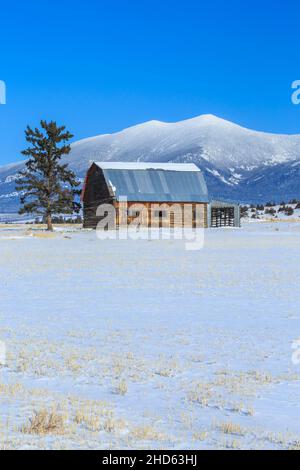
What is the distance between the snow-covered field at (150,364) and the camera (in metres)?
5.73

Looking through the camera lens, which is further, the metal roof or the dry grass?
the metal roof

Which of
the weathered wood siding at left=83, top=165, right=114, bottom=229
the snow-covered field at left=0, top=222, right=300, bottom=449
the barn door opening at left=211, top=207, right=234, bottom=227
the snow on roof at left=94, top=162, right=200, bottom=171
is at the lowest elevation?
the snow-covered field at left=0, top=222, right=300, bottom=449

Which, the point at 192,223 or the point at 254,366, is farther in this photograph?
the point at 192,223

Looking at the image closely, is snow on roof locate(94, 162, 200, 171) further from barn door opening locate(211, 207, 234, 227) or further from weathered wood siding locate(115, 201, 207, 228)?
barn door opening locate(211, 207, 234, 227)

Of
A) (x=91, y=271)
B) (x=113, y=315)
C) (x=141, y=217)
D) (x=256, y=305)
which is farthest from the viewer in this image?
(x=141, y=217)

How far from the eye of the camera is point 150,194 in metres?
62.8

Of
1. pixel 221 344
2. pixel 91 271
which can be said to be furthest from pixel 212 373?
A: pixel 91 271

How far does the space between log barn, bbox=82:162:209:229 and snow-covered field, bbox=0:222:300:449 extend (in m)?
43.9

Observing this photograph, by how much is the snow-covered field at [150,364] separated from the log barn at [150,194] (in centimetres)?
4387

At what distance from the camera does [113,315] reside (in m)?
12.2

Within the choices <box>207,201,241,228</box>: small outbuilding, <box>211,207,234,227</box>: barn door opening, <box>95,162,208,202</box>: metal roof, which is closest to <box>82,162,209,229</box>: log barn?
<box>95,162,208,202</box>: metal roof

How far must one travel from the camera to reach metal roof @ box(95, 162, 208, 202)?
6234 cm
